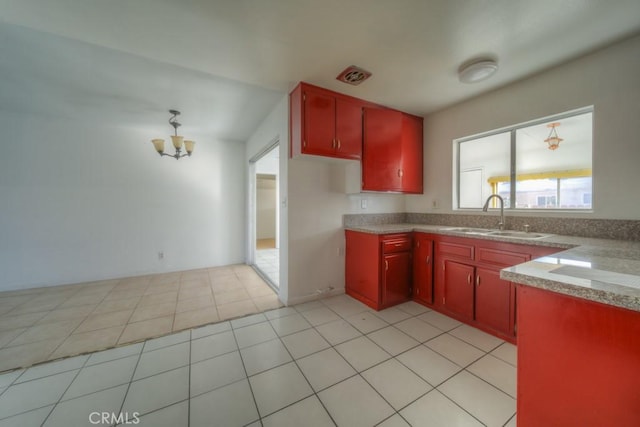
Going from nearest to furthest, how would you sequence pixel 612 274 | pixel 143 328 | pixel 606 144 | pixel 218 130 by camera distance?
pixel 612 274, pixel 606 144, pixel 143 328, pixel 218 130

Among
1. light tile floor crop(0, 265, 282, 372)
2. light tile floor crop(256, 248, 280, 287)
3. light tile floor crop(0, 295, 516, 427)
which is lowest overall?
light tile floor crop(0, 295, 516, 427)

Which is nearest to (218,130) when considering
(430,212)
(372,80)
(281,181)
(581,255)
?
(281,181)

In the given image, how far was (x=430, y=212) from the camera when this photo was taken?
3.15 meters

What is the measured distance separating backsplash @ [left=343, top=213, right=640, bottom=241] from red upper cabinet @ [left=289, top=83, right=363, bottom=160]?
950 millimetres

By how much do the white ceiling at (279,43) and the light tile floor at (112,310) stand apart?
2.46 m

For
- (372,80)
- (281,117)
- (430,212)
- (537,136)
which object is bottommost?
(430,212)

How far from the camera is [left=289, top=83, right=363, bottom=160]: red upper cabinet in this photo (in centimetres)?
233

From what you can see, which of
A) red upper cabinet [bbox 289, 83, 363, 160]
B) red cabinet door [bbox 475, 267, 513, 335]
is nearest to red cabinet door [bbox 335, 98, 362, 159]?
red upper cabinet [bbox 289, 83, 363, 160]

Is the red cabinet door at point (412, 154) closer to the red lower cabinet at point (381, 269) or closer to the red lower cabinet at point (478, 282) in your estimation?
the red lower cabinet at point (381, 269)

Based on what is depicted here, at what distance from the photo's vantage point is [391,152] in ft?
9.49

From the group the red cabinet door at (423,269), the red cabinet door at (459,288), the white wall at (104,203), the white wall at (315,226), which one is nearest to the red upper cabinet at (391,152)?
the white wall at (315,226)

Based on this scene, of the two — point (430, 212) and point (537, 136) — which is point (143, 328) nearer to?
point (430, 212)

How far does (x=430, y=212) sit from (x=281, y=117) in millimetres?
2370

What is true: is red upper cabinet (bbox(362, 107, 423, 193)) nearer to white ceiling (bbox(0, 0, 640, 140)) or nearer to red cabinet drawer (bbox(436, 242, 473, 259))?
white ceiling (bbox(0, 0, 640, 140))
